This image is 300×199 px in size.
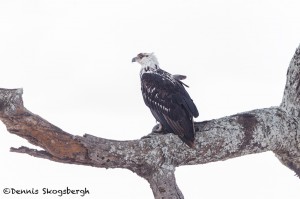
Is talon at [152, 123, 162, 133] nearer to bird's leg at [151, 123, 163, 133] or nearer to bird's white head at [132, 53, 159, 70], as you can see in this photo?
bird's leg at [151, 123, 163, 133]

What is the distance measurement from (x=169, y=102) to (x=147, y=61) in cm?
165

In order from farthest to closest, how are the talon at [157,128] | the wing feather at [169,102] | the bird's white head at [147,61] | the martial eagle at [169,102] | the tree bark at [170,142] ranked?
the bird's white head at [147,61], the talon at [157,128], the wing feather at [169,102], the martial eagle at [169,102], the tree bark at [170,142]

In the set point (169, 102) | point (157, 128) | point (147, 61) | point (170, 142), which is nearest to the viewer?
point (170, 142)

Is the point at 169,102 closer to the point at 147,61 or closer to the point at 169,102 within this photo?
the point at 169,102

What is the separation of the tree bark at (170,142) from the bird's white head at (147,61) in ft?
7.35

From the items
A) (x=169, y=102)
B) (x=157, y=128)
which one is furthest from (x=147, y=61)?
(x=157, y=128)

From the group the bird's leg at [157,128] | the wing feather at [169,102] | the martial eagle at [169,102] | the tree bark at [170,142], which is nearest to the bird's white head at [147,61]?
the martial eagle at [169,102]

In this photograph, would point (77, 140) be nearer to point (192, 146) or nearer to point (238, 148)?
point (192, 146)

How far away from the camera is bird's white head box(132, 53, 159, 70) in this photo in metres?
9.16

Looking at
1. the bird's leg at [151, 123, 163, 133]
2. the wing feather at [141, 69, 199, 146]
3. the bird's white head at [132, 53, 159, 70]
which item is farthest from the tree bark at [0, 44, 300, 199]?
the bird's white head at [132, 53, 159, 70]

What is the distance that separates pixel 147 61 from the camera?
9.32 m

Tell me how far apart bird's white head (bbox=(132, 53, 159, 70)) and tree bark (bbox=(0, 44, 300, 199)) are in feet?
7.35

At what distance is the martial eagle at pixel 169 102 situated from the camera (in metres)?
7.20

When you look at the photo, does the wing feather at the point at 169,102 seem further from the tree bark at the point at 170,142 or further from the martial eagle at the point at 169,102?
the tree bark at the point at 170,142
